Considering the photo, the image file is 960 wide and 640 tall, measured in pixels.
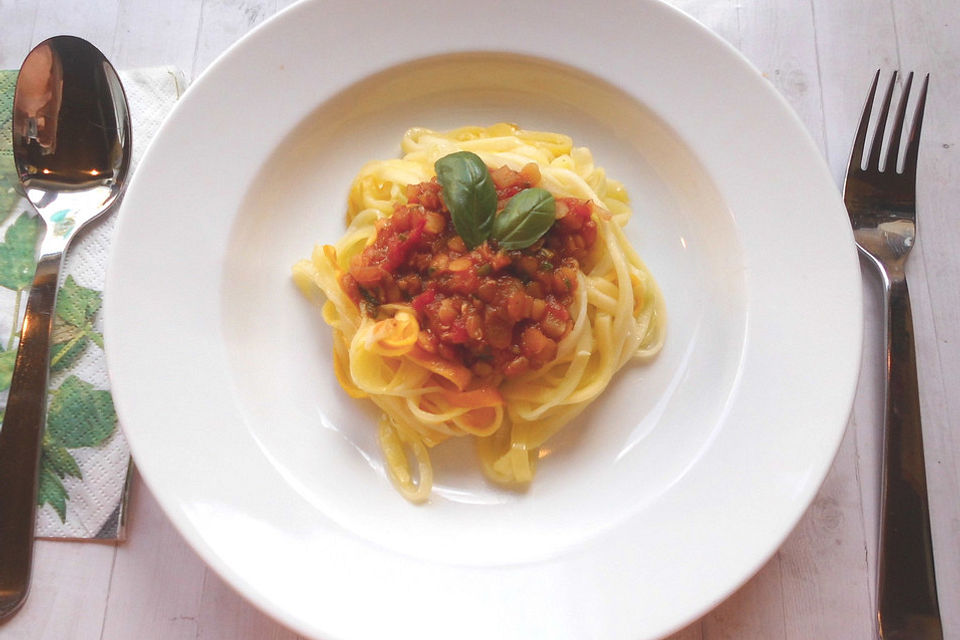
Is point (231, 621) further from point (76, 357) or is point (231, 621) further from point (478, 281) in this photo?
point (478, 281)

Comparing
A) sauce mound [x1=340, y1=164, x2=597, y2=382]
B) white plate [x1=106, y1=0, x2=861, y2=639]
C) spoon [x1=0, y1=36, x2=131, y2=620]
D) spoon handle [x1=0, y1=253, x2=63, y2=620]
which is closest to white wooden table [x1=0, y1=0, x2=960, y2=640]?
spoon handle [x1=0, y1=253, x2=63, y2=620]

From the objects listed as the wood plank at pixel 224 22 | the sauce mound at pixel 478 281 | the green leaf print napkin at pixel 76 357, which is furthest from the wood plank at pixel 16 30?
the sauce mound at pixel 478 281

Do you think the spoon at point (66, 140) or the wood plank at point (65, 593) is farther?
the spoon at point (66, 140)

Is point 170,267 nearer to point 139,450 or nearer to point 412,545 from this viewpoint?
point 139,450

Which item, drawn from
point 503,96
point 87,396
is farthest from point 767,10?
point 87,396

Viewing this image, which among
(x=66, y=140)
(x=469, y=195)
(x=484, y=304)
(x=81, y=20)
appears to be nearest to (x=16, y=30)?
(x=81, y=20)

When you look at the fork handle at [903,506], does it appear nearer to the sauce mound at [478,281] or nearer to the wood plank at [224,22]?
the sauce mound at [478,281]
